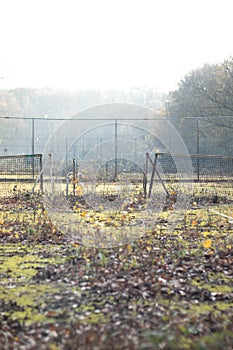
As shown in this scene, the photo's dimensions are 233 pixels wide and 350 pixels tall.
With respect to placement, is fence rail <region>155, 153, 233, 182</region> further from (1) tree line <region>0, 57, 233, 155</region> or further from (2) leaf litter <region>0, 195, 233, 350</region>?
(2) leaf litter <region>0, 195, 233, 350</region>

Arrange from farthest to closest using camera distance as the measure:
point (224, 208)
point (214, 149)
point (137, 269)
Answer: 1. point (214, 149)
2. point (224, 208)
3. point (137, 269)

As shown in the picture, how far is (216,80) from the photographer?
2861cm

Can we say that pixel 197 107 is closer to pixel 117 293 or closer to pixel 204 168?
pixel 204 168

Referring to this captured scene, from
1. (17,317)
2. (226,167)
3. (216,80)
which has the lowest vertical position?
(17,317)

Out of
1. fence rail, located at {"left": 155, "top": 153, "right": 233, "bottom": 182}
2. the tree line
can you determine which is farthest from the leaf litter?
the tree line

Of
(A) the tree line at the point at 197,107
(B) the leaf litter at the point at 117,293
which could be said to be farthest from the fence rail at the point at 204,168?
(B) the leaf litter at the point at 117,293

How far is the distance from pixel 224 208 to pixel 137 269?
19.5 ft

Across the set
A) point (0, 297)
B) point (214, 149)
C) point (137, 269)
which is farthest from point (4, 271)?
point (214, 149)

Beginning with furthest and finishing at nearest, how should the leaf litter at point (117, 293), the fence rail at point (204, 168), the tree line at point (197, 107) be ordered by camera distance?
1. the tree line at point (197, 107)
2. the fence rail at point (204, 168)
3. the leaf litter at point (117, 293)

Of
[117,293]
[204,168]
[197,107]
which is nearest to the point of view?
[117,293]

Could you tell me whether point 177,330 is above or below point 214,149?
below

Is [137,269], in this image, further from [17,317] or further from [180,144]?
[180,144]

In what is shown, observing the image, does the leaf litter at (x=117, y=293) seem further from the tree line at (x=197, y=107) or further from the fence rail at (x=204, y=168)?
the tree line at (x=197, y=107)

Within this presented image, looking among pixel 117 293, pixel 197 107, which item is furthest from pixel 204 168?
pixel 117 293
